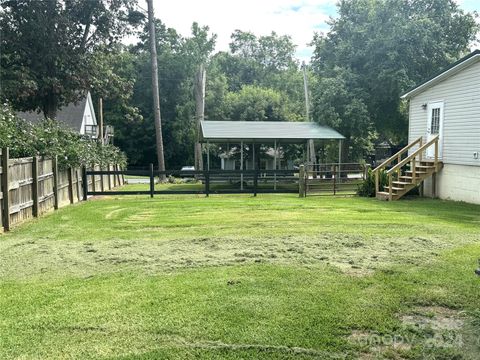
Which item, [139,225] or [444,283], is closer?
[444,283]

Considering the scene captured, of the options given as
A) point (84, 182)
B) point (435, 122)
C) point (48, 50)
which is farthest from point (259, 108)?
point (84, 182)

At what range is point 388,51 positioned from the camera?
23.2 meters

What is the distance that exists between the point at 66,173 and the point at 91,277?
848 cm

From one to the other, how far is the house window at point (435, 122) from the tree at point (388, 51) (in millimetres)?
8144

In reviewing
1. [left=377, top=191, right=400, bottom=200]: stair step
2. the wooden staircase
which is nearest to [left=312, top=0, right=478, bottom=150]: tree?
the wooden staircase

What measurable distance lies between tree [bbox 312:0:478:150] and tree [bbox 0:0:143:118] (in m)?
12.8

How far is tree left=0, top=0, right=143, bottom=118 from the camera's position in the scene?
18.0 metres

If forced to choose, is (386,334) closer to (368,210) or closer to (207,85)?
(368,210)

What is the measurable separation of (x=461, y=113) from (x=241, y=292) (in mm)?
11835

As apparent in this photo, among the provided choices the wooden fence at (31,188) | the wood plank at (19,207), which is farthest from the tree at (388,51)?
the wood plank at (19,207)

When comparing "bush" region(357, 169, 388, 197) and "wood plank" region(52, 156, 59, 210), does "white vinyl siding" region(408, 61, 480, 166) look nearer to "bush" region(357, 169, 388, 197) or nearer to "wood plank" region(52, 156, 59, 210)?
"bush" region(357, 169, 388, 197)

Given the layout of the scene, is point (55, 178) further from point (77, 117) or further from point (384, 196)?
point (77, 117)

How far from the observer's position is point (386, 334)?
10.9 feet

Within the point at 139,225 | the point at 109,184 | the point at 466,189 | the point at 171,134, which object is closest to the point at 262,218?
the point at 139,225
